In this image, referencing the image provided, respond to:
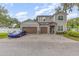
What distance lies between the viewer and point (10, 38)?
6.18 metres

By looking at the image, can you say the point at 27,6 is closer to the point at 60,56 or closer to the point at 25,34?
the point at 25,34

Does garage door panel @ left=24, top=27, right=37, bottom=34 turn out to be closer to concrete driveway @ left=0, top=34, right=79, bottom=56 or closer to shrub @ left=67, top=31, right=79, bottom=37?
concrete driveway @ left=0, top=34, right=79, bottom=56

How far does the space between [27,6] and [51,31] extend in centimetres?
50

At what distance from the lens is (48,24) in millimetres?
6207

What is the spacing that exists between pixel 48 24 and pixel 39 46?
342mm

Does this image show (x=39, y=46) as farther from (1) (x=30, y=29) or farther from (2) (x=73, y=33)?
(2) (x=73, y=33)

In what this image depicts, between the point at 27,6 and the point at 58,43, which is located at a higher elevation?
the point at 27,6

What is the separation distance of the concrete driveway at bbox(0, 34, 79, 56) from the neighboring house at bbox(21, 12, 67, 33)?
0.09m

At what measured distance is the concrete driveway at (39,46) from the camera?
612cm

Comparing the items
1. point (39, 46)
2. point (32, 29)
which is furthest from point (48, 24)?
point (39, 46)

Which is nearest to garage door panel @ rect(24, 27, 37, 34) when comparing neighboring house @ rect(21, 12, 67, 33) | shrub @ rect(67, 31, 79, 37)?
neighboring house @ rect(21, 12, 67, 33)

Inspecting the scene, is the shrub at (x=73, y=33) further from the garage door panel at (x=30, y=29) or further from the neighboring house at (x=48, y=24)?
the garage door panel at (x=30, y=29)

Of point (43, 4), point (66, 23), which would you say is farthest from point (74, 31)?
point (43, 4)

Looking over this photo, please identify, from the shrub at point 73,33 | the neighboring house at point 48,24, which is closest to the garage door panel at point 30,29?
the neighboring house at point 48,24
